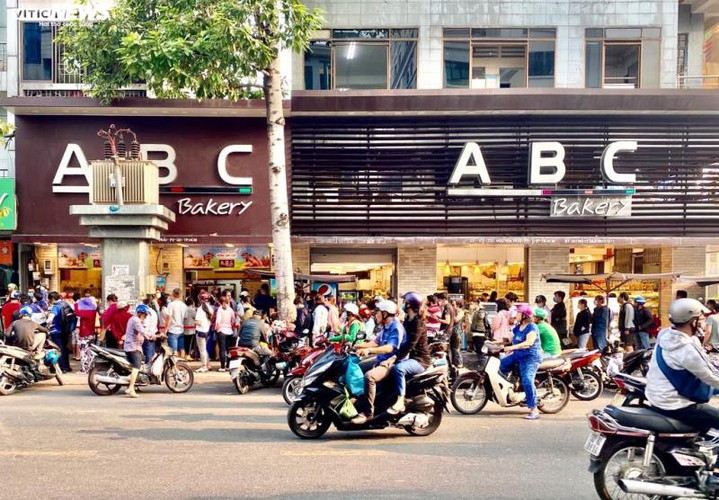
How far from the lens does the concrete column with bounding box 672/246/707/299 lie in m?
18.5

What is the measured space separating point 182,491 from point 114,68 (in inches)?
517

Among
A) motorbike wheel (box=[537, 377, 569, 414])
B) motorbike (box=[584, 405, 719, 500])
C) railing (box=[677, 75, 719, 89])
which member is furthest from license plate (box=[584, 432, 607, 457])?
railing (box=[677, 75, 719, 89])

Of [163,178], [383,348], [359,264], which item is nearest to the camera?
[383,348]

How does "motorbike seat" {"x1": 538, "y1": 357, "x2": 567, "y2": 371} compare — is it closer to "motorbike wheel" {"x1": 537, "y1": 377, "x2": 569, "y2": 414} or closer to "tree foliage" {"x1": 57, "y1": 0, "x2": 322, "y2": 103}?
"motorbike wheel" {"x1": 537, "y1": 377, "x2": 569, "y2": 414}

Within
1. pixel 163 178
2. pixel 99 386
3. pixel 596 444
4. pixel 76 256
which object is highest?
pixel 163 178

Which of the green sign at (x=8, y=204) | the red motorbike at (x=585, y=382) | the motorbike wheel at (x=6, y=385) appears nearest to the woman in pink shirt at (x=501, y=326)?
the red motorbike at (x=585, y=382)

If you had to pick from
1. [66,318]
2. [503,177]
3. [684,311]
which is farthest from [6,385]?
[503,177]

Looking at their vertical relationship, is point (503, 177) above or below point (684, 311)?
above

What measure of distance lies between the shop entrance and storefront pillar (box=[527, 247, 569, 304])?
4.03 m

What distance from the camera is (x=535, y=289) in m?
18.5

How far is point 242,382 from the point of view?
1136cm

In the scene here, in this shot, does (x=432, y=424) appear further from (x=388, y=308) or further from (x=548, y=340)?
(x=548, y=340)

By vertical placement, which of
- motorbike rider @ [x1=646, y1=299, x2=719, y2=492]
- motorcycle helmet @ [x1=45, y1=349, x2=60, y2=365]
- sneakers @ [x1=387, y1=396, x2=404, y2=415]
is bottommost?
motorcycle helmet @ [x1=45, y1=349, x2=60, y2=365]

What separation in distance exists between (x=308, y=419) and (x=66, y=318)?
8.36 m
